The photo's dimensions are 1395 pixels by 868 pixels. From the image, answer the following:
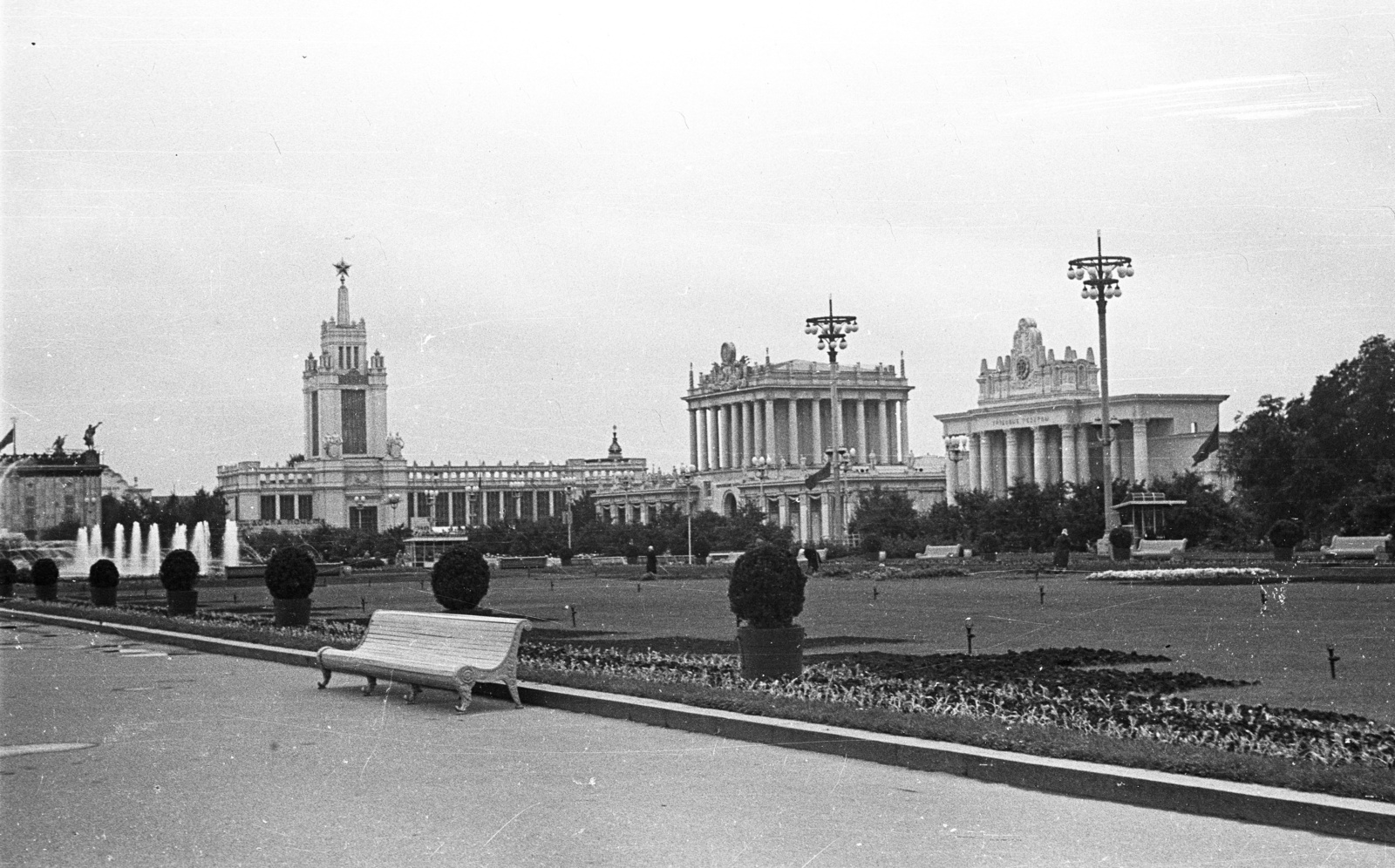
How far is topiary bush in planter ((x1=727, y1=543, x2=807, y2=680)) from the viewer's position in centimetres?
1552

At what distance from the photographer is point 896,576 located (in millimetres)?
49719

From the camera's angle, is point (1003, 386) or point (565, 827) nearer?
point (565, 827)

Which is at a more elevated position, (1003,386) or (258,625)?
(1003,386)

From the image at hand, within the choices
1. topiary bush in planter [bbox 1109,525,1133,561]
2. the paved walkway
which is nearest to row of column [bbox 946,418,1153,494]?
topiary bush in planter [bbox 1109,525,1133,561]

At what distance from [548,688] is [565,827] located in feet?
20.2

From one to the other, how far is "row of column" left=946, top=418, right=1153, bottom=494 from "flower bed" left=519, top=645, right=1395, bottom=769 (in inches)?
3782

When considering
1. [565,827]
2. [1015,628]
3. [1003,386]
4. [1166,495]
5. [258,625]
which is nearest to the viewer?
[565,827]

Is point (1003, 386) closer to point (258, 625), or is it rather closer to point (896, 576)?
point (896, 576)

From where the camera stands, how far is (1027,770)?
10.8 metres

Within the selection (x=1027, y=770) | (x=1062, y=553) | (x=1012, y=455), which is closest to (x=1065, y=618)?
(x=1027, y=770)

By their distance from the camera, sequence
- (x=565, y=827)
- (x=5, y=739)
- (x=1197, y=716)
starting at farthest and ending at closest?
(x=5, y=739), (x=1197, y=716), (x=565, y=827)

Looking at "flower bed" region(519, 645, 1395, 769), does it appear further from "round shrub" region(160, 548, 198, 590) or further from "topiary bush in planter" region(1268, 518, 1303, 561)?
"topiary bush in planter" region(1268, 518, 1303, 561)

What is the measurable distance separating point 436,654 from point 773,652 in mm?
3297

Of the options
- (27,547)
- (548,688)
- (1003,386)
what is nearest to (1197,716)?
(548,688)
